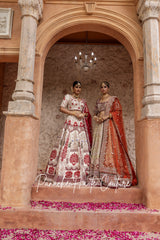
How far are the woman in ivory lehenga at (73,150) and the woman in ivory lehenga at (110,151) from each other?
0.20m

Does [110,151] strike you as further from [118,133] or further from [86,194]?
[86,194]

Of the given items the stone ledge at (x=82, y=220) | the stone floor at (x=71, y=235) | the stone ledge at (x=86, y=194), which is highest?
the stone ledge at (x=86, y=194)

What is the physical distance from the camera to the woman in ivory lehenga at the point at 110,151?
3.80 metres

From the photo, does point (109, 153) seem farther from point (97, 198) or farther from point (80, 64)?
point (80, 64)

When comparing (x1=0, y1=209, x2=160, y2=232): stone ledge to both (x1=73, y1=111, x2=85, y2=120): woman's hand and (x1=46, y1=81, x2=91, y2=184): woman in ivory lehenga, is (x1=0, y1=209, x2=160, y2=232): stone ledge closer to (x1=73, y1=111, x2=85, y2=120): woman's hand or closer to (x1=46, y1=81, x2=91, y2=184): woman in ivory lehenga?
(x1=46, y1=81, x2=91, y2=184): woman in ivory lehenga

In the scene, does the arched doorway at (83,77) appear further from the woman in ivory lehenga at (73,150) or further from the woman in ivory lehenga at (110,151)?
the woman in ivory lehenga at (110,151)

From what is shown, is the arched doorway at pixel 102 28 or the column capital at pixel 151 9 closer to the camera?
the column capital at pixel 151 9

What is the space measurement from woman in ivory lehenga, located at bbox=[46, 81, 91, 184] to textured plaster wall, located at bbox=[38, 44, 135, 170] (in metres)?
1.67

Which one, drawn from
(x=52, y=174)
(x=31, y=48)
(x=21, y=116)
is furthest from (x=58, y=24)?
(x=52, y=174)

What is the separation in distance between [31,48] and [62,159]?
214cm

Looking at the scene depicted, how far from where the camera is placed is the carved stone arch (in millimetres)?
4031

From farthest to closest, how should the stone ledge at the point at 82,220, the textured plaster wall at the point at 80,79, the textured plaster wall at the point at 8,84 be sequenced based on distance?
the textured plaster wall at the point at 8,84 < the textured plaster wall at the point at 80,79 < the stone ledge at the point at 82,220

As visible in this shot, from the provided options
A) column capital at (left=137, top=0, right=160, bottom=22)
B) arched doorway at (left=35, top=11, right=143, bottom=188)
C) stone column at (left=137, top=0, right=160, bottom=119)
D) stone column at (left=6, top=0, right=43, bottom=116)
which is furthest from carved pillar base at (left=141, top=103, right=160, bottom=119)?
stone column at (left=6, top=0, right=43, bottom=116)

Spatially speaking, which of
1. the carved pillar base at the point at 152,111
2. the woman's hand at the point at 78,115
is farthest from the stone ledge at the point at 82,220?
the woman's hand at the point at 78,115
